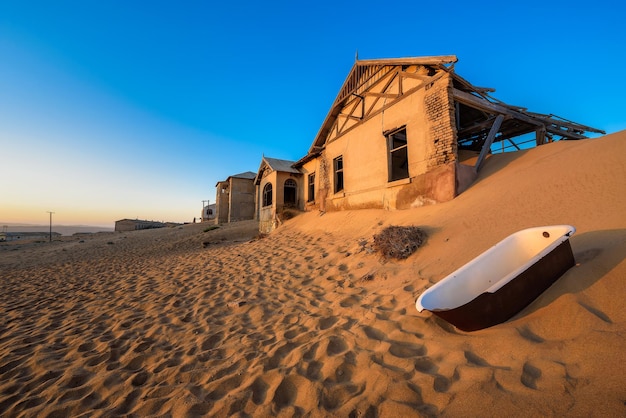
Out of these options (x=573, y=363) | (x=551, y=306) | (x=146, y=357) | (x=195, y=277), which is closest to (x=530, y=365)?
(x=573, y=363)

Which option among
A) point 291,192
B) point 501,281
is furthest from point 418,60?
point 291,192

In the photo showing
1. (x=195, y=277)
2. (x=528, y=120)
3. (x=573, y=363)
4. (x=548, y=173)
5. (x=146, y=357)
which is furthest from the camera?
(x=528, y=120)

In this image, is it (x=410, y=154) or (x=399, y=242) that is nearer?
(x=399, y=242)

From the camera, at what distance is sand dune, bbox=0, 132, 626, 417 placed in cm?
174

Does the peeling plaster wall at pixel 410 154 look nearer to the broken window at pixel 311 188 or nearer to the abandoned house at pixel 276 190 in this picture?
the broken window at pixel 311 188

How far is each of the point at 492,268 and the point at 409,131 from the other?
19.7ft

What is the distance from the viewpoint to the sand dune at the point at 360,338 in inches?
68.5

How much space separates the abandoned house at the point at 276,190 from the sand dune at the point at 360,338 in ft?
33.1

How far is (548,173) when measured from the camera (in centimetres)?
518

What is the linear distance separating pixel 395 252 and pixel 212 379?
3596mm

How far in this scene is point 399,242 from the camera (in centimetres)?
485

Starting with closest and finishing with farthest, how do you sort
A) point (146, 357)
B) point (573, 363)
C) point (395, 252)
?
point (573, 363) → point (146, 357) → point (395, 252)

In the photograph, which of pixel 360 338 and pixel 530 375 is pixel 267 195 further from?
pixel 530 375

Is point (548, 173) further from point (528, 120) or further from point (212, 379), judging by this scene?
point (212, 379)
